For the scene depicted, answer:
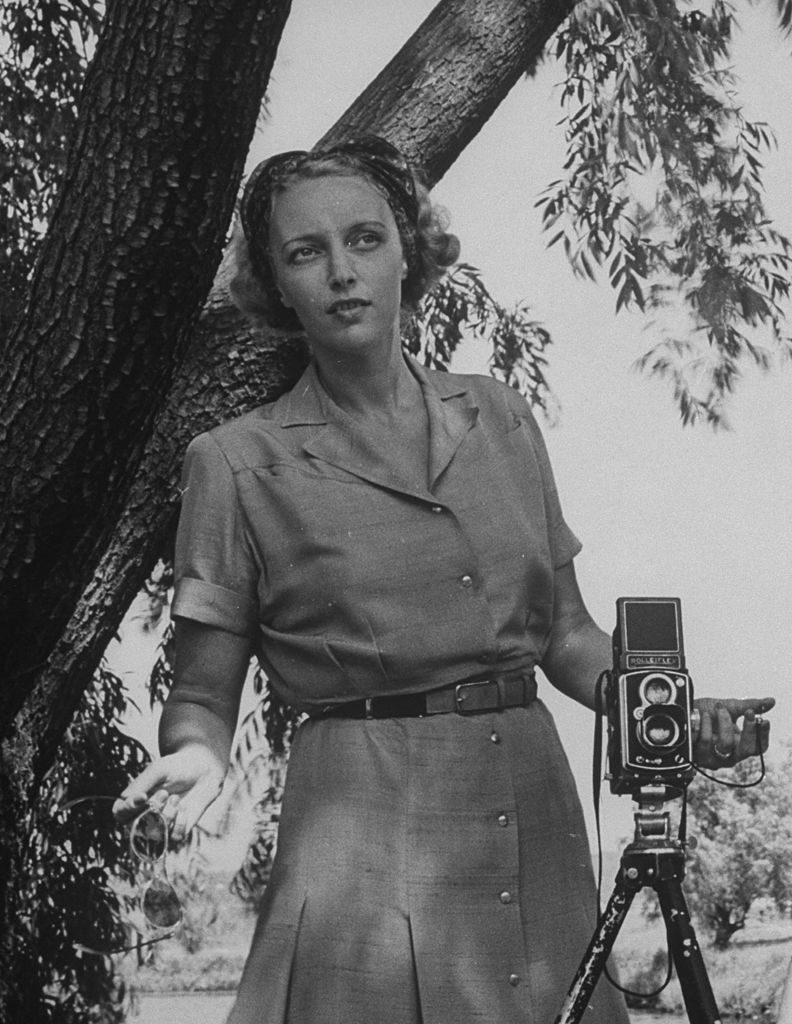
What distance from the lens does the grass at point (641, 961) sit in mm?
2082

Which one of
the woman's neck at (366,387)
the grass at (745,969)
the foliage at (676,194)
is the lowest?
the grass at (745,969)

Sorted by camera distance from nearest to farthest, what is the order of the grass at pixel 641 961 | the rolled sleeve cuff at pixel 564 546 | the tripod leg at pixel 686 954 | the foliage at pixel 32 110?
the tripod leg at pixel 686 954 → the rolled sleeve cuff at pixel 564 546 → the grass at pixel 641 961 → the foliage at pixel 32 110

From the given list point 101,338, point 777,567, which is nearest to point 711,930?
point 777,567

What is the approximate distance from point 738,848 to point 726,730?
645mm

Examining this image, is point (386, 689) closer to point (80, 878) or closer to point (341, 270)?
point (341, 270)

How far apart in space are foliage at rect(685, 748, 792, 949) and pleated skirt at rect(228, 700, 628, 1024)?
0.47 metres

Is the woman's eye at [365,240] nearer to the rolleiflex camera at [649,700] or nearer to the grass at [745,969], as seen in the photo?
the rolleiflex camera at [649,700]

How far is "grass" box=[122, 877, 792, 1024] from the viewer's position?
6.83 feet

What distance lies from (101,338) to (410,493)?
567mm

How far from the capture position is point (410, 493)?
6.18 feet

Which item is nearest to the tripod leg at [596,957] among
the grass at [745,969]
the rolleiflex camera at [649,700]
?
the rolleiflex camera at [649,700]

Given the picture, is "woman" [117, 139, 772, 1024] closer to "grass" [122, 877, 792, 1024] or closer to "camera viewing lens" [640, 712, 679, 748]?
"camera viewing lens" [640, 712, 679, 748]

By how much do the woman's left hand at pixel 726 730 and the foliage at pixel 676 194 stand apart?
789mm

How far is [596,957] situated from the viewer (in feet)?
5.75
